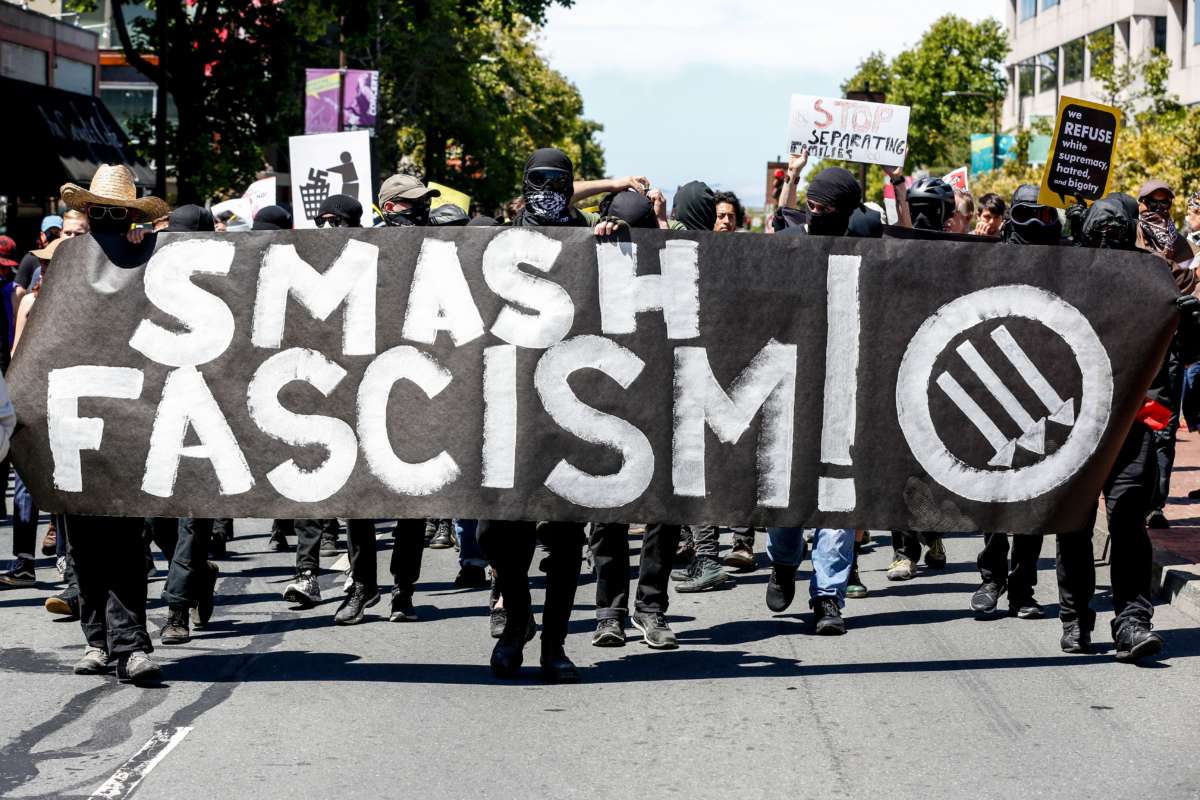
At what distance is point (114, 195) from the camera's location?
7.17 metres

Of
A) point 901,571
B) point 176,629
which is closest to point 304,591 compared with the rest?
point 176,629

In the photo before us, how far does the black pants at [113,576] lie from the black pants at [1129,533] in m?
4.11

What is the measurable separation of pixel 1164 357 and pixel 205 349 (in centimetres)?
414

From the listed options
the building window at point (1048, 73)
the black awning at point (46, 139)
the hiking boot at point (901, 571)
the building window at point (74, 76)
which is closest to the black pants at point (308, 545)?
the hiking boot at point (901, 571)

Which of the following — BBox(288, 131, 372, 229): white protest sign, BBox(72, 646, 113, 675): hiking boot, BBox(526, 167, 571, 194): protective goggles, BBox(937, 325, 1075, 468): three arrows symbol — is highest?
BBox(288, 131, 372, 229): white protest sign

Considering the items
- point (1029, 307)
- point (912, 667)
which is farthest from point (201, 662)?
point (1029, 307)

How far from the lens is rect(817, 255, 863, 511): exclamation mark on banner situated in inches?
286

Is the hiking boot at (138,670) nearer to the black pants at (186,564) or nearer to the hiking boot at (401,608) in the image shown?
the black pants at (186,564)

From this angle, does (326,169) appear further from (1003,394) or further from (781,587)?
(1003,394)

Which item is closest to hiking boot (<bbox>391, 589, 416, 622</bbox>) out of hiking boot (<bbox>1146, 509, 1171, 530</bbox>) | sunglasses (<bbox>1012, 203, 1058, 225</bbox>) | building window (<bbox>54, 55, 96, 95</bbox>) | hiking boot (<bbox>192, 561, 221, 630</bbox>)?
hiking boot (<bbox>192, 561, 221, 630</bbox>)

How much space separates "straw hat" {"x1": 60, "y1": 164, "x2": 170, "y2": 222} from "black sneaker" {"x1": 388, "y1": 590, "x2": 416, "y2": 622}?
2452 mm

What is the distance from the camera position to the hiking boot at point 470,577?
32.7ft

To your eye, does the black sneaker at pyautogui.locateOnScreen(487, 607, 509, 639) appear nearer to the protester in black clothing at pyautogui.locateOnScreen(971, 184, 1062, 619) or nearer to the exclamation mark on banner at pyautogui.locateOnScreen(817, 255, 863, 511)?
the exclamation mark on banner at pyautogui.locateOnScreen(817, 255, 863, 511)

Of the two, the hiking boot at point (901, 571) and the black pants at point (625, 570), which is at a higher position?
the black pants at point (625, 570)
